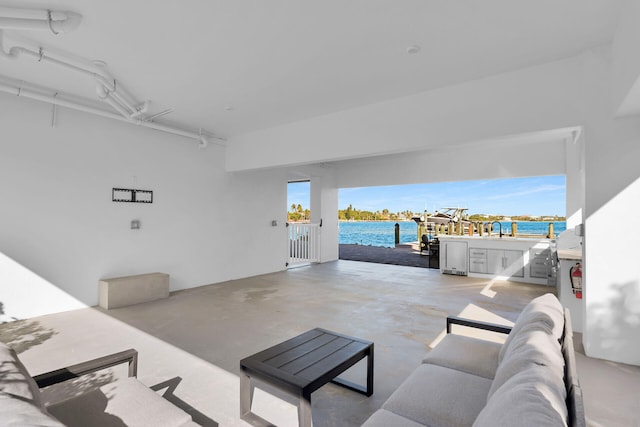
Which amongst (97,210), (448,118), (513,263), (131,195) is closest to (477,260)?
(513,263)

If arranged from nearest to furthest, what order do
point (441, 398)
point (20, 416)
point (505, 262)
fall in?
point (20, 416) < point (441, 398) < point (505, 262)

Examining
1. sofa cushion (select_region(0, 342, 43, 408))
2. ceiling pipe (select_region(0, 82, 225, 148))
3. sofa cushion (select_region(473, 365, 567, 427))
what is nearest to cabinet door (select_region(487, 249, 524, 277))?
ceiling pipe (select_region(0, 82, 225, 148))

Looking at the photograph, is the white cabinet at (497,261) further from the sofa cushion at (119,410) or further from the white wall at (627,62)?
the sofa cushion at (119,410)

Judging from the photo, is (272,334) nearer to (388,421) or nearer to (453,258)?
(388,421)

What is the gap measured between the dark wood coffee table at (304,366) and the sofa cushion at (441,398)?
42 centimetres

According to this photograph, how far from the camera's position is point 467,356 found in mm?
2094

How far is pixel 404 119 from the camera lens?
433 cm

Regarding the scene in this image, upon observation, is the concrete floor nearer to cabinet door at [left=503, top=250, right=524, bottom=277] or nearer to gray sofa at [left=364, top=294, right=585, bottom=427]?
cabinet door at [left=503, top=250, right=524, bottom=277]

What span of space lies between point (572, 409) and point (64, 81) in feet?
17.1

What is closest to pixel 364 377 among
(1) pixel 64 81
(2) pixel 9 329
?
(2) pixel 9 329

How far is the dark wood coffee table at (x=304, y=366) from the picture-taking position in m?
1.81

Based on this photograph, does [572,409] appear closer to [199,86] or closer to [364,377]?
[364,377]

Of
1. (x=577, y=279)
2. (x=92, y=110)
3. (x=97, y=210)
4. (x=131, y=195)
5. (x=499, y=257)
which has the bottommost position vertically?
(x=499, y=257)

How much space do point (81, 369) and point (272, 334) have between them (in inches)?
84.5
